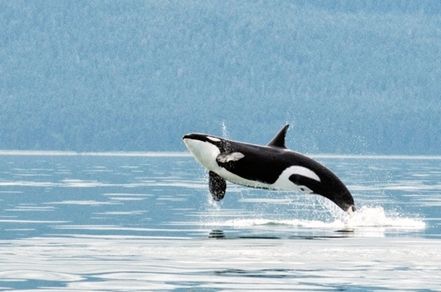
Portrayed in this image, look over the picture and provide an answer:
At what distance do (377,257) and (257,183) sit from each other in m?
5.99

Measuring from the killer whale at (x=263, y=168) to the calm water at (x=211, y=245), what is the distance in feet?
2.52

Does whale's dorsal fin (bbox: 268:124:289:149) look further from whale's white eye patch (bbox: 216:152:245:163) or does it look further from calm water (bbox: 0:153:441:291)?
calm water (bbox: 0:153:441:291)

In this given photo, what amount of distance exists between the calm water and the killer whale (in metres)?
0.77

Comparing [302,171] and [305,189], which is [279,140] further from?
[305,189]

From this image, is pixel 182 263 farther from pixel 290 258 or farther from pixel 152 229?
pixel 152 229

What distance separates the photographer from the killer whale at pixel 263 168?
27.3 metres

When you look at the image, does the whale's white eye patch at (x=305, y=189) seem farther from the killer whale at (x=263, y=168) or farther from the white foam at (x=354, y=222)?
the white foam at (x=354, y=222)

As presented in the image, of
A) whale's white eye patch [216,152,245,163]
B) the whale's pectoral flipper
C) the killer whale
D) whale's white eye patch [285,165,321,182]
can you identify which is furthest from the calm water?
whale's white eye patch [216,152,245,163]

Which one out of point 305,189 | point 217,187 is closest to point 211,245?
point 217,187

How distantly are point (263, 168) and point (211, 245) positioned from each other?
3.91 m

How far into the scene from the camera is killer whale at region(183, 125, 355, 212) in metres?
27.3

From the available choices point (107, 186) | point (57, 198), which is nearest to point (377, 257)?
point (57, 198)

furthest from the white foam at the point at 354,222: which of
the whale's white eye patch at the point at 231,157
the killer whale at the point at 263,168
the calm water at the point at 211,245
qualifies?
the whale's white eye patch at the point at 231,157

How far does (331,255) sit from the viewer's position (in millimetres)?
22062
